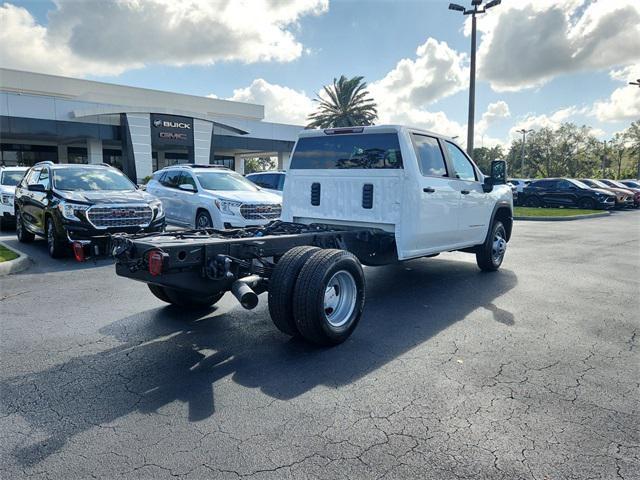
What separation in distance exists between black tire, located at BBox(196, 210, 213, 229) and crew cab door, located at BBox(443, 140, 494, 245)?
6056 millimetres

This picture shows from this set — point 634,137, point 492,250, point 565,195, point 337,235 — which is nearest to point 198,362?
point 337,235

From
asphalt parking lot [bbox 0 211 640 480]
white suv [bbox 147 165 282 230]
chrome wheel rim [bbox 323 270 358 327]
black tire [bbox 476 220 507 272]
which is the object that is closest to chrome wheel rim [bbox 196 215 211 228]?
white suv [bbox 147 165 282 230]

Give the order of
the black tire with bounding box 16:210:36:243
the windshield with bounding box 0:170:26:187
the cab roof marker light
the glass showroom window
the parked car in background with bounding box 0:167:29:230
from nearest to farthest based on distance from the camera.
Answer: the cab roof marker light < the black tire with bounding box 16:210:36:243 < the parked car in background with bounding box 0:167:29:230 < the windshield with bounding box 0:170:26:187 < the glass showroom window

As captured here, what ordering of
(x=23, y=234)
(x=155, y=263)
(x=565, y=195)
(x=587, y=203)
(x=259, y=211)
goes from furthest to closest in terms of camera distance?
(x=565, y=195), (x=587, y=203), (x=23, y=234), (x=259, y=211), (x=155, y=263)

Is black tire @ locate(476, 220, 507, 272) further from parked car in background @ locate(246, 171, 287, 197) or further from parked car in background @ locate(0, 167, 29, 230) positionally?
parked car in background @ locate(0, 167, 29, 230)

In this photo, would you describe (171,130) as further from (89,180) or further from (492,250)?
(492,250)

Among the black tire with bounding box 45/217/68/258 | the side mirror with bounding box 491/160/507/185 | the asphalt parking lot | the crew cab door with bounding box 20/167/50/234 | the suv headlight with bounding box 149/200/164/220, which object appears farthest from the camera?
the crew cab door with bounding box 20/167/50/234

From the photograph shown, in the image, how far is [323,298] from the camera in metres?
4.21

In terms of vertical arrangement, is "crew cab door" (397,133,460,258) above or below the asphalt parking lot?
above

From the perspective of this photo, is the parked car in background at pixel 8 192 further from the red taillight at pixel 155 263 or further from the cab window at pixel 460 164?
the cab window at pixel 460 164

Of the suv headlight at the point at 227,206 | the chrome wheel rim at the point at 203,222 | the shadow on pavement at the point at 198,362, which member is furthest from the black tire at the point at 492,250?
the chrome wheel rim at the point at 203,222

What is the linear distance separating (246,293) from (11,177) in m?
13.6

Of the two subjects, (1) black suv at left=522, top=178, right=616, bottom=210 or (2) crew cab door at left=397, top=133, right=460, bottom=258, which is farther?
(1) black suv at left=522, top=178, right=616, bottom=210

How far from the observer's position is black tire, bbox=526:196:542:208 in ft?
87.4
